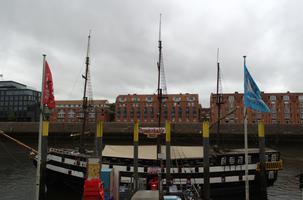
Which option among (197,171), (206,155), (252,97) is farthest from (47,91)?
(197,171)

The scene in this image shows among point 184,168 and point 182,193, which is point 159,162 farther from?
point 182,193

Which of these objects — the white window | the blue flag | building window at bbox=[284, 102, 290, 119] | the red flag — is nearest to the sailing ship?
the blue flag

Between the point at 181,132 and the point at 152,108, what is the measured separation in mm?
62567

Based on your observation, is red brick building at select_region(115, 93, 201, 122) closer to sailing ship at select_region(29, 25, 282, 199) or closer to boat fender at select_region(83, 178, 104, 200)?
sailing ship at select_region(29, 25, 282, 199)

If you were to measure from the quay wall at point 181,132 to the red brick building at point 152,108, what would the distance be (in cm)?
5856

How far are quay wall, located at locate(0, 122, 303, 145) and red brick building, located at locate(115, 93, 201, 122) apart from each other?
58561 millimetres

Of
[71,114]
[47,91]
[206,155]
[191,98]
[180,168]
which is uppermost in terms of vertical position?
[191,98]

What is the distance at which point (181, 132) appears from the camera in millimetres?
89938

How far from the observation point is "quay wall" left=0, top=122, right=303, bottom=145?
277 ft

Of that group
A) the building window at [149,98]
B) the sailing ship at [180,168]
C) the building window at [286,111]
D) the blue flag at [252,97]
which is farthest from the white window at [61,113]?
the blue flag at [252,97]

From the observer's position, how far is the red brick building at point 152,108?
5940 inches

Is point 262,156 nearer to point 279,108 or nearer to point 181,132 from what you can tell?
point 181,132

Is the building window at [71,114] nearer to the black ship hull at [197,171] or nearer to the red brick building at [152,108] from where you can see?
the red brick building at [152,108]

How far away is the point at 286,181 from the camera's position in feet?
122
